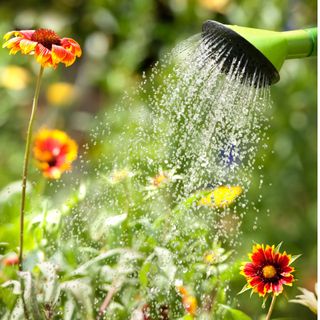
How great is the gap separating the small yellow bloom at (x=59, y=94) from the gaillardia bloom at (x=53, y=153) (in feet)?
4.15

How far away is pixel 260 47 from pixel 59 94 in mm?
1910

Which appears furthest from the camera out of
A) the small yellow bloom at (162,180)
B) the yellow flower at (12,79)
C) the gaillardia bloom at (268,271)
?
the yellow flower at (12,79)

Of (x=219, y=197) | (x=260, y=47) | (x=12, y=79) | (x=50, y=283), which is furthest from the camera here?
(x=12, y=79)

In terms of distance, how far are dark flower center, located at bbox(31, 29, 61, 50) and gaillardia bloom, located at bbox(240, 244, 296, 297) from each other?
0.43m

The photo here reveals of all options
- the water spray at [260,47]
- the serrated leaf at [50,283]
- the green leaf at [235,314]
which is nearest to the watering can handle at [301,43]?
the water spray at [260,47]

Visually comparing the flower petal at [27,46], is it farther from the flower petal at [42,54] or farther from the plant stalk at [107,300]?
the plant stalk at [107,300]

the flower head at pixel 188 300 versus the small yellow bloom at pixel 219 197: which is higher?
the small yellow bloom at pixel 219 197

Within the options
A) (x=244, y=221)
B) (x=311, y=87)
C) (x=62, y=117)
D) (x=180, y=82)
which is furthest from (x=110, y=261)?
(x=62, y=117)

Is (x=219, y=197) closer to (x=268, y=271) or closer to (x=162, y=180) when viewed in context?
(x=162, y=180)

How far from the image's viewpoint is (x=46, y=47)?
130 centimetres

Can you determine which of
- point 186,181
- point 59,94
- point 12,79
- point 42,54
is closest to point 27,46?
point 42,54

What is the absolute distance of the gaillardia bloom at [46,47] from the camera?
1.28m

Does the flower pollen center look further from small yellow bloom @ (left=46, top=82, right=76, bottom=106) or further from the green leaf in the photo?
small yellow bloom @ (left=46, top=82, right=76, bottom=106)

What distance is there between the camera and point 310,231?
97.3 inches
